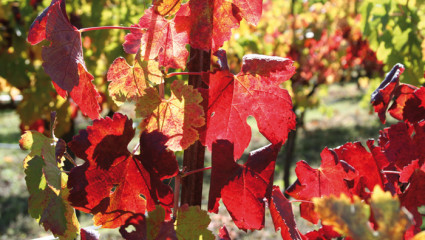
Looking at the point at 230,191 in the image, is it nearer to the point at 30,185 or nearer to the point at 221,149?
the point at 221,149

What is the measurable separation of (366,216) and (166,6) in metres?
0.46

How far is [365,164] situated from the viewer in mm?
893

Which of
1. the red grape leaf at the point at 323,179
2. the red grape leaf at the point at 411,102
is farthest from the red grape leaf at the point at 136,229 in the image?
the red grape leaf at the point at 411,102

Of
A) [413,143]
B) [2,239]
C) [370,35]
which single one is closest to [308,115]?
[2,239]

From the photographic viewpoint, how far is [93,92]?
772 mm

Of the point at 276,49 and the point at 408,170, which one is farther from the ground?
the point at 408,170

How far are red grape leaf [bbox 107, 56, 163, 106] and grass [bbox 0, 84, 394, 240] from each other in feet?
5.63

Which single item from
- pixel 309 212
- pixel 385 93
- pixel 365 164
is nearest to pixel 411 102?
pixel 385 93

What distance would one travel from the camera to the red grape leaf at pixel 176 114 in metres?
0.74

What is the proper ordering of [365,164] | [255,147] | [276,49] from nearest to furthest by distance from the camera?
[365,164], [276,49], [255,147]

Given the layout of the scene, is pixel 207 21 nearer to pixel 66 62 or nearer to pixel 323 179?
pixel 66 62

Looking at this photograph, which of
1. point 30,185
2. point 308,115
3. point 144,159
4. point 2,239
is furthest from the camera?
point 308,115

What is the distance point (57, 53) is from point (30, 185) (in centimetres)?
25

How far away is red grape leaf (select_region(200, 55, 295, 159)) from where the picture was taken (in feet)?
2.53
